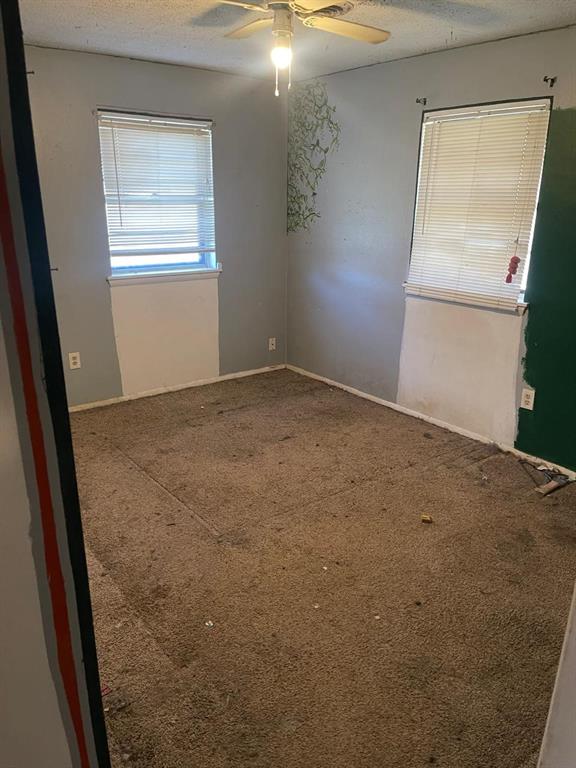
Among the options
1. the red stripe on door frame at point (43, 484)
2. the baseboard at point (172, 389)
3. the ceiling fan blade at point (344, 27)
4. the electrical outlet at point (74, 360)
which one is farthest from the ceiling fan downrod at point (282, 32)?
the baseboard at point (172, 389)

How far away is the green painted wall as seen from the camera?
2805mm

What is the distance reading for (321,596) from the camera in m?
2.12

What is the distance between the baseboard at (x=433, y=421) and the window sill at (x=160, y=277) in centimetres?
114

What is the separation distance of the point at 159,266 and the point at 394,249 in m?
1.71

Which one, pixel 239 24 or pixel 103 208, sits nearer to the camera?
pixel 239 24

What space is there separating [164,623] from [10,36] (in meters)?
1.89

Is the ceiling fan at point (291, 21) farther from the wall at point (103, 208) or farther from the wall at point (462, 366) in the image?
the wall at point (462, 366)

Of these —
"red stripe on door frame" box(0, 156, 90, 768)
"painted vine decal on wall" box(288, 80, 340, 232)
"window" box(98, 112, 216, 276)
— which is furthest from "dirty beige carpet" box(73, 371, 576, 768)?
"painted vine decal on wall" box(288, 80, 340, 232)

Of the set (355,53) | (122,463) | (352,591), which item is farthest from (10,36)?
(355,53)

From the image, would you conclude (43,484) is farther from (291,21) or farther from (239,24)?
(239,24)

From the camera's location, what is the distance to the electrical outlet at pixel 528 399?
3166 millimetres

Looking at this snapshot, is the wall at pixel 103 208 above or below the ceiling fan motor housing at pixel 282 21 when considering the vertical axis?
below

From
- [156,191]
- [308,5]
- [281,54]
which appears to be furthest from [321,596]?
[156,191]

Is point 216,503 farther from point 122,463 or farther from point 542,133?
point 542,133
